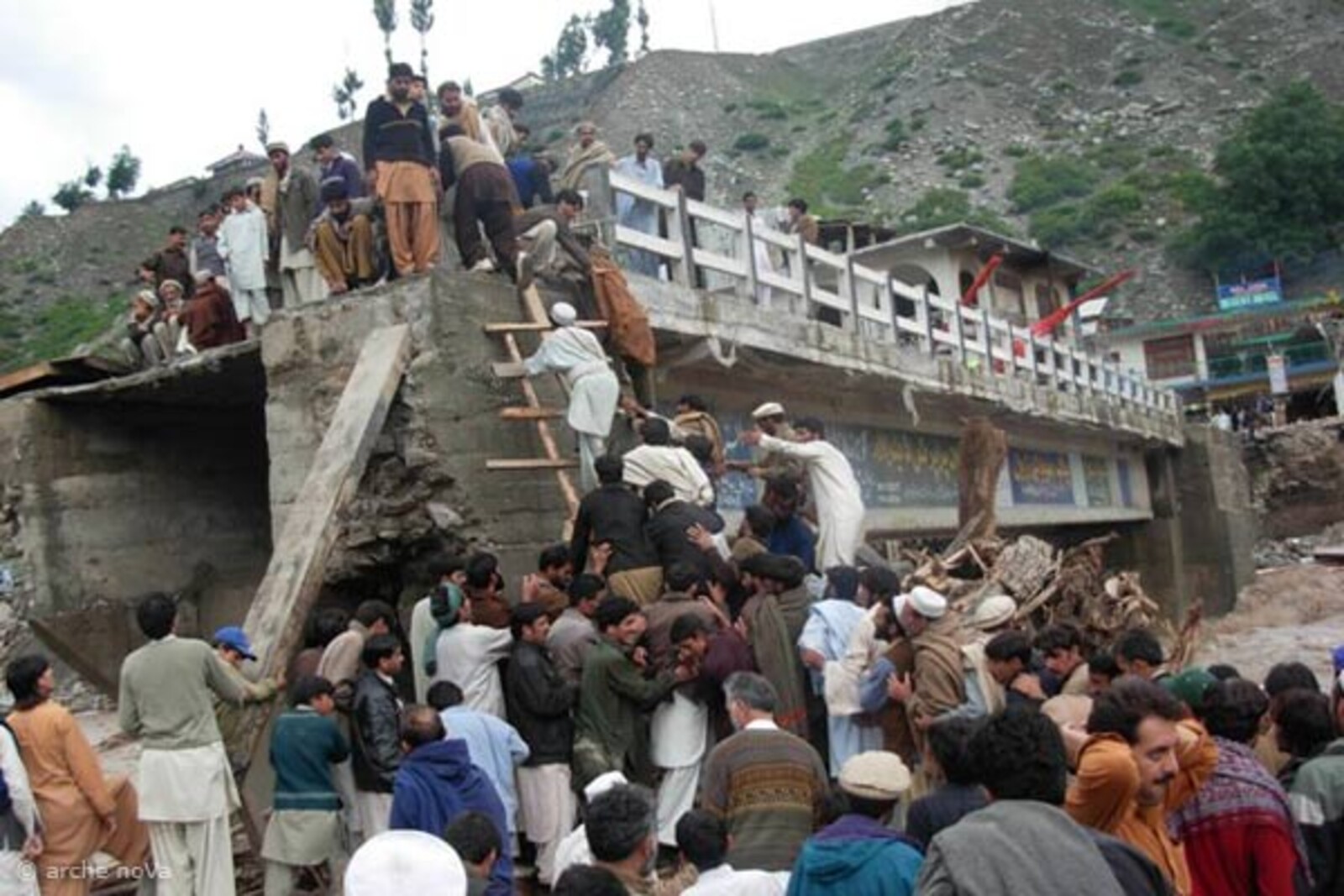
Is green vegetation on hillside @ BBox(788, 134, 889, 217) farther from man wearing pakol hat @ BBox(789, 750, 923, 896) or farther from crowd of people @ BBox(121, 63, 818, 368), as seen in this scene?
man wearing pakol hat @ BBox(789, 750, 923, 896)

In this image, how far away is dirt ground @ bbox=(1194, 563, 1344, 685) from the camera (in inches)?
675

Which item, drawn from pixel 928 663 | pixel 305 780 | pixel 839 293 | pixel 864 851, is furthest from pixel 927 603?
pixel 839 293

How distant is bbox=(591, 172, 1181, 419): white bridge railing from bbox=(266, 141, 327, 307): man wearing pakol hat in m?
2.19

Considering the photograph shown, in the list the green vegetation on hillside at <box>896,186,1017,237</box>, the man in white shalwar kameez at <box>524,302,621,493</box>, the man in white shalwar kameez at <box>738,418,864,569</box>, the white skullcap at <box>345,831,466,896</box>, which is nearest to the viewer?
the white skullcap at <box>345,831,466,896</box>

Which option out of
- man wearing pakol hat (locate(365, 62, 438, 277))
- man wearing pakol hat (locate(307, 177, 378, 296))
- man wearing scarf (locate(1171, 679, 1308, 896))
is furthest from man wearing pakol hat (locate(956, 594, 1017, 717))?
man wearing pakol hat (locate(307, 177, 378, 296))

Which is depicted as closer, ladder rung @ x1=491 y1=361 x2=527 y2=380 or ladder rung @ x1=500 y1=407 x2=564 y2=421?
ladder rung @ x1=500 y1=407 x2=564 y2=421

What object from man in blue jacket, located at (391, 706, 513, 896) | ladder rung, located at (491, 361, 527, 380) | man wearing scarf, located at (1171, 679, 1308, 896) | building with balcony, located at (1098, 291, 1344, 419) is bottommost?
man wearing scarf, located at (1171, 679, 1308, 896)

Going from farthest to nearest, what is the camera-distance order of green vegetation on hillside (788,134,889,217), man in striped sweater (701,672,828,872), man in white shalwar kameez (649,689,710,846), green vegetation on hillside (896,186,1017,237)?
green vegetation on hillside (788,134,889,217) → green vegetation on hillside (896,186,1017,237) → man in white shalwar kameez (649,689,710,846) → man in striped sweater (701,672,828,872)

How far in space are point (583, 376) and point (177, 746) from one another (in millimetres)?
3431

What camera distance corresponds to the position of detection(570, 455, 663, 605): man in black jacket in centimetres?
716

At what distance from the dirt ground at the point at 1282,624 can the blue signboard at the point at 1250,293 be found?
26982mm

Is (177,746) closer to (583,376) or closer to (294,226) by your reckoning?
(583,376)

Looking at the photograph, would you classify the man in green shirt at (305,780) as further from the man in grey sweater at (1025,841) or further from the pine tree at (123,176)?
the pine tree at (123,176)

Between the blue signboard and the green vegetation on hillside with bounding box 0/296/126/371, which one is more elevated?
the green vegetation on hillside with bounding box 0/296/126/371
